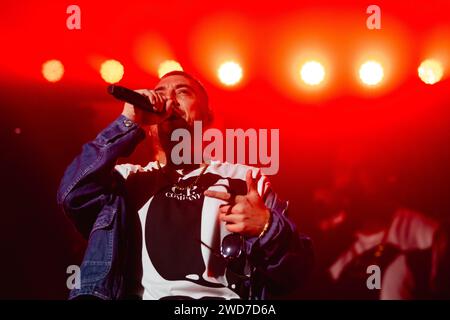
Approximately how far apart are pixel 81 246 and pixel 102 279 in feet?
1.84

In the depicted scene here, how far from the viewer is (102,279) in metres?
1.72

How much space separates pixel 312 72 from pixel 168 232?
3.47 ft

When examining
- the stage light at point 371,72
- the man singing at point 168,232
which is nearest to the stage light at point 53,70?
the man singing at point 168,232

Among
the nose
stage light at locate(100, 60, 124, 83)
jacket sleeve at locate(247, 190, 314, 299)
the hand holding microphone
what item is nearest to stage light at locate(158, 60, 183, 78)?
stage light at locate(100, 60, 124, 83)

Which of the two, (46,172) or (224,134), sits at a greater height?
(224,134)

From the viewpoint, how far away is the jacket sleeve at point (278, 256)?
1679 mm

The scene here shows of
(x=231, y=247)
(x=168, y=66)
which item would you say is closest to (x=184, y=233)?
(x=231, y=247)

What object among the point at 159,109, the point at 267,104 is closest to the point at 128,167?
the point at 159,109

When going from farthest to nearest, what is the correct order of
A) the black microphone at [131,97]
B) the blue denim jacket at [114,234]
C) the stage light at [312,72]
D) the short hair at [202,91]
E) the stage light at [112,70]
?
the stage light at [312,72], the stage light at [112,70], the short hair at [202,91], the blue denim jacket at [114,234], the black microphone at [131,97]

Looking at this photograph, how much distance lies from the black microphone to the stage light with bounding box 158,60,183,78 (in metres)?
0.60

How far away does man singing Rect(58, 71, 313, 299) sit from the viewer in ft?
5.60

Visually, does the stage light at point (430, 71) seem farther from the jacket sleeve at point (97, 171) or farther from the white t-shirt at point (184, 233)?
the jacket sleeve at point (97, 171)

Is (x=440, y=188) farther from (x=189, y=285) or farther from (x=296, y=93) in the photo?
(x=189, y=285)

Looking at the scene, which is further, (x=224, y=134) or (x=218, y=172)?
(x=224, y=134)
